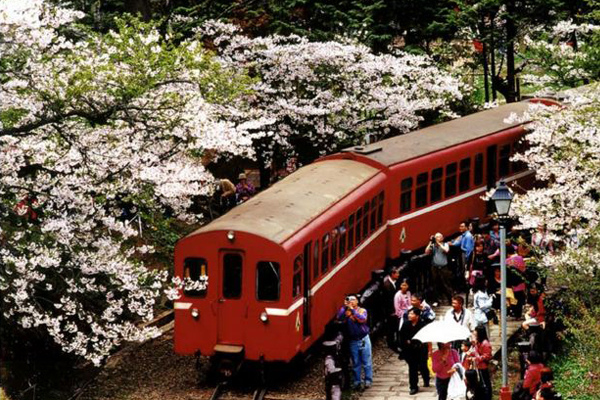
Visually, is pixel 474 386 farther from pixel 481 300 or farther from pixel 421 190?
pixel 421 190

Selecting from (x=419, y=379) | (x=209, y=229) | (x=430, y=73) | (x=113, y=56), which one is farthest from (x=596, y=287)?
(x=430, y=73)

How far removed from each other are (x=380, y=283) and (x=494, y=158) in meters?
7.84

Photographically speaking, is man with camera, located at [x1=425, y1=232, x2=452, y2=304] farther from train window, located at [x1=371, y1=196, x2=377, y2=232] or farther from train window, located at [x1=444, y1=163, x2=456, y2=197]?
train window, located at [x1=444, y1=163, x2=456, y2=197]

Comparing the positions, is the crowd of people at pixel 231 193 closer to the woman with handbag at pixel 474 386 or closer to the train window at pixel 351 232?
the train window at pixel 351 232

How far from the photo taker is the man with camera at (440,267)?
21484mm

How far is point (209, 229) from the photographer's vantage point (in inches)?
707

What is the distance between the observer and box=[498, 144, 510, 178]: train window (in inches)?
1079

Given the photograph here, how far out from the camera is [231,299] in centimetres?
1783

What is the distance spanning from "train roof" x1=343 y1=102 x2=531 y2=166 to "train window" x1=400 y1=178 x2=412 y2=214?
51 cm

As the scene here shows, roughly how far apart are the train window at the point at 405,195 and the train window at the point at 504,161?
4296 millimetres

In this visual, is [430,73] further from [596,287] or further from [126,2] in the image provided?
[596,287]

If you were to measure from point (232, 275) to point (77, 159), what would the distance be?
3134mm

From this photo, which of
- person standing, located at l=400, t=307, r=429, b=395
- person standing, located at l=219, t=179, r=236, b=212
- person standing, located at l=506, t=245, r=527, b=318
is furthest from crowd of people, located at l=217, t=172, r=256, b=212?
person standing, located at l=400, t=307, r=429, b=395

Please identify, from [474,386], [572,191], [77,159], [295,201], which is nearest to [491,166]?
[572,191]
